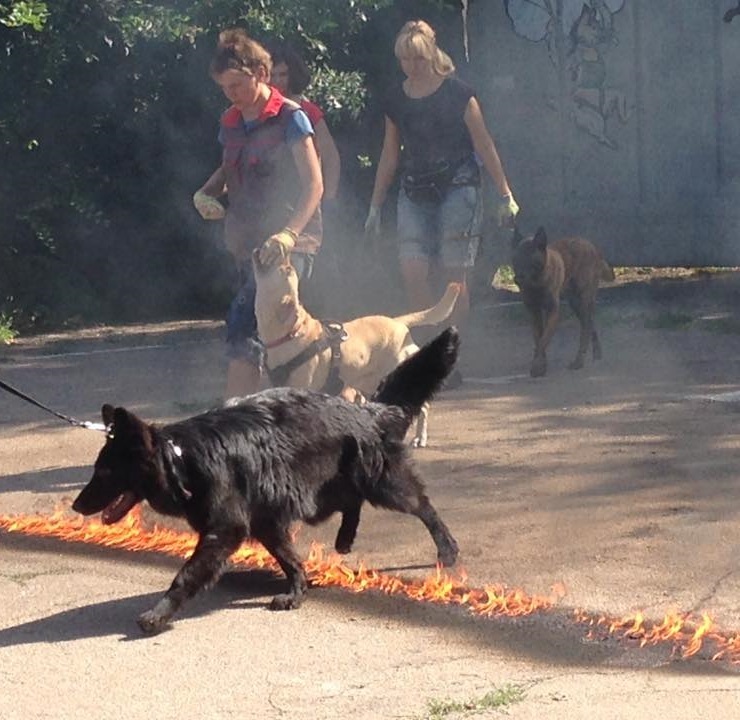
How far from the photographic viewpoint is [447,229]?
841 cm

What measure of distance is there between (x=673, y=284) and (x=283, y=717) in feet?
31.8

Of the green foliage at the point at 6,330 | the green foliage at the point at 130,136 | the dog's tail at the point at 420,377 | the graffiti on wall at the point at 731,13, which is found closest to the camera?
the dog's tail at the point at 420,377

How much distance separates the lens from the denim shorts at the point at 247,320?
22.7ft

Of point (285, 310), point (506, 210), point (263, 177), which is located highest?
point (263, 177)

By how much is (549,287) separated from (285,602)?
15.9 feet

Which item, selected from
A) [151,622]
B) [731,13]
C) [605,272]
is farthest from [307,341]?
[731,13]

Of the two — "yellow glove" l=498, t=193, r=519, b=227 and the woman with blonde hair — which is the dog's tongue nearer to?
the woman with blonde hair

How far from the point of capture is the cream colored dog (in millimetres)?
6508

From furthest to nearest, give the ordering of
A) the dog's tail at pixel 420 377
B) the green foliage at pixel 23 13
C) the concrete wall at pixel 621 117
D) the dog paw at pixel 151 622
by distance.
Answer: the concrete wall at pixel 621 117
the green foliage at pixel 23 13
the dog's tail at pixel 420 377
the dog paw at pixel 151 622

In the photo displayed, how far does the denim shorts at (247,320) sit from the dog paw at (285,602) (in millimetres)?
1887

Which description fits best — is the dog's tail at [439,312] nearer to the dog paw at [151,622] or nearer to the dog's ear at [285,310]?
the dog's ear at [285,310]

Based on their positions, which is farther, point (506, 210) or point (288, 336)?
point (506, 210)

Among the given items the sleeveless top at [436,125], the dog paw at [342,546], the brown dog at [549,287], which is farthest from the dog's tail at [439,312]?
the brown dog at [549,287]

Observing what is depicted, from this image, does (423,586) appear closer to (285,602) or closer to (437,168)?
(285,602)
